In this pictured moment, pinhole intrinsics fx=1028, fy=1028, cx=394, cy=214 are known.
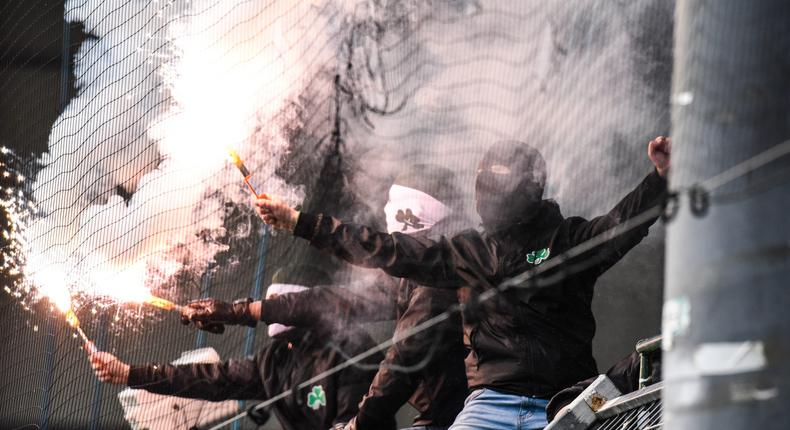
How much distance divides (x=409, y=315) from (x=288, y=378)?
0.76 m

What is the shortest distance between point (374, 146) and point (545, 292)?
1403 mm

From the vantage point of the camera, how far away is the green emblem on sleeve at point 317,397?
12.3ft

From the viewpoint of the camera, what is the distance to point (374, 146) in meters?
4.07

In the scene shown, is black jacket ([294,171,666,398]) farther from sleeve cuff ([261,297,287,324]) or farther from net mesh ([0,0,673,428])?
sleeve cuff ([261,297,287,324])

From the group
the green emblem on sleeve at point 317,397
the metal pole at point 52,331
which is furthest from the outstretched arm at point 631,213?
the metal pole at point 52,331

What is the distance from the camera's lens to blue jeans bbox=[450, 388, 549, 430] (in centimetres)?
280

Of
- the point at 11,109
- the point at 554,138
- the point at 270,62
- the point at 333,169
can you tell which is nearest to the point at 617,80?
the point at 554,138

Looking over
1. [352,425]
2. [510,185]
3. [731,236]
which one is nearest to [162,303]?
[352,425]

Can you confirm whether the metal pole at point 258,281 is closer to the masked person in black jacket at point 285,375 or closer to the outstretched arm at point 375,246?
the masked person in black jacket at point 285,375

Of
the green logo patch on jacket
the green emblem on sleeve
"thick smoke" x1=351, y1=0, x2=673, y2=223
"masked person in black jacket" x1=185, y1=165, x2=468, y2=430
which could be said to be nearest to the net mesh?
"thick smoke" x1=351, y1=0, x2=673, y2=223

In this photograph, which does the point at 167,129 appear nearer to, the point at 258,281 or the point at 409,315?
the point at 258,281

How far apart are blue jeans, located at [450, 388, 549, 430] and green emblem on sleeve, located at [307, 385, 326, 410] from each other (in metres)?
1.02

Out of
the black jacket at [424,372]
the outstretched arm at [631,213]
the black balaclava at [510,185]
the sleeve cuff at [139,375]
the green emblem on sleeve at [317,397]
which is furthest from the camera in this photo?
the sleeve cuff at [139,375]

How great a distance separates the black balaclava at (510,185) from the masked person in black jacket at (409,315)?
279 mm
